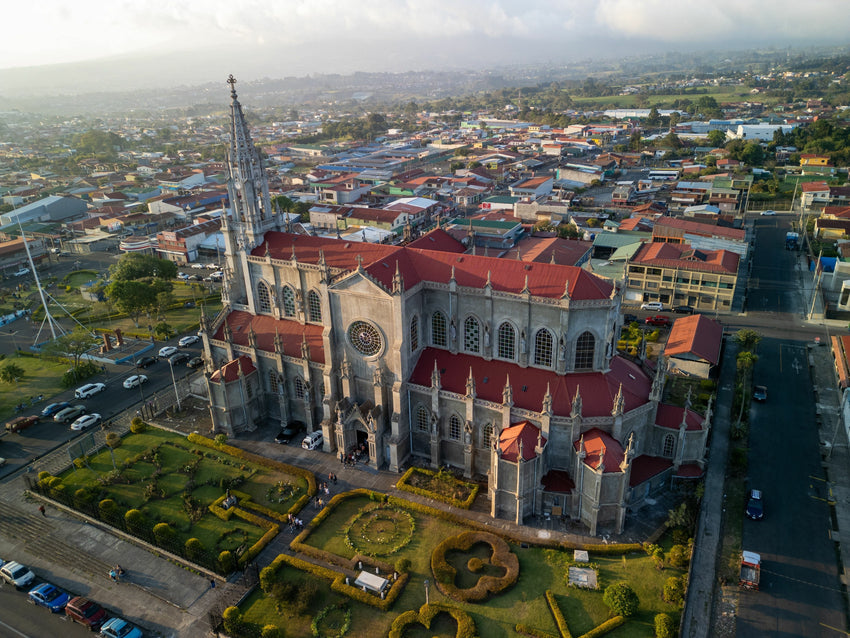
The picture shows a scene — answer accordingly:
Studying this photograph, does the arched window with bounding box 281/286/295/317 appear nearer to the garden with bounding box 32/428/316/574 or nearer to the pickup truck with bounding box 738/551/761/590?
the garden with bounding box 32/428/316/574

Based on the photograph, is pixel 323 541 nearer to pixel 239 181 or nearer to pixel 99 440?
pixel 99 440

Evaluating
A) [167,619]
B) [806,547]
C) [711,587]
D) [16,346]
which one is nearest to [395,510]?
[167,619]

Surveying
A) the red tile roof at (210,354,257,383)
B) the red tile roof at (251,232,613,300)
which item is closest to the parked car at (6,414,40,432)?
the red tile roof at (210,354,257,383)

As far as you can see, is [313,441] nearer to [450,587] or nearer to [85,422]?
[450,587]

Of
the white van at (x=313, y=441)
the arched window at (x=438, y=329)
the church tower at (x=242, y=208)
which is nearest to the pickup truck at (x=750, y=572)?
the arched window at (x=438, y=329)

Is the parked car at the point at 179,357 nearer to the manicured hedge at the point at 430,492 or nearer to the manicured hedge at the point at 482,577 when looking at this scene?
the manicured hedge at the point at 430,492

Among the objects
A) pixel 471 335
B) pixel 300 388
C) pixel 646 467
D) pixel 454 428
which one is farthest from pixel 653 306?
pixel 300 388
